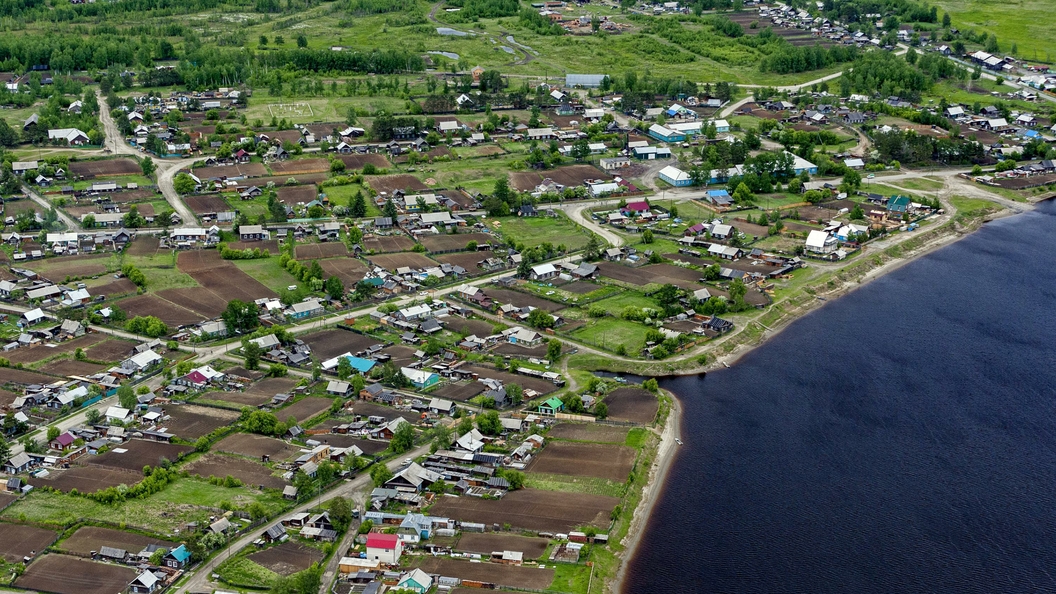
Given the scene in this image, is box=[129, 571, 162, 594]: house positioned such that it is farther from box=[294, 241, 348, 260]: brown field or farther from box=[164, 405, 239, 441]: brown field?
box=[294, 241, 348, 260]: brown field

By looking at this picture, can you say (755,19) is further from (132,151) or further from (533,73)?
(132,151)

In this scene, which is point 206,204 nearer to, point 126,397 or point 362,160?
point 362,160

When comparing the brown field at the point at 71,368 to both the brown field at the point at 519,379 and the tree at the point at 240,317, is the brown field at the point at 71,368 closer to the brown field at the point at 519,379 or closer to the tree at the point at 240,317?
the tree at the point at 240,317

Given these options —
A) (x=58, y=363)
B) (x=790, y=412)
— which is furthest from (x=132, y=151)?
(x=790, y=412)

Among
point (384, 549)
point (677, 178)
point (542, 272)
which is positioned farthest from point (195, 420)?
point (677, 178)

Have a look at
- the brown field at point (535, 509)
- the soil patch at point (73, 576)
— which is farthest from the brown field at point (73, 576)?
the brown field at point (535, 509)

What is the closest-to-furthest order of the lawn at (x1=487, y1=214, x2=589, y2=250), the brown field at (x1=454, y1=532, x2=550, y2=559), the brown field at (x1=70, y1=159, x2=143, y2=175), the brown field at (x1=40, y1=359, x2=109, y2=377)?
the brown field at (x1=454, y1=532, x2=550, y2=559), the brown field at (x1=40, y1=359, x2=109, y2=377), the lawn at (x1=487, y1=214, x2=589, y2=250), the brown field at (x1=70, y1=159, x2=143, y2=175)

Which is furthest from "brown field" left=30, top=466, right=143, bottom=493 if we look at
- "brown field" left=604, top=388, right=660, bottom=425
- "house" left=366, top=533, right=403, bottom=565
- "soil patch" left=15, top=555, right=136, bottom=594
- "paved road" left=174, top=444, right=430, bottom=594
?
"brown field" left=604, top=388, right=660, bottom=425
